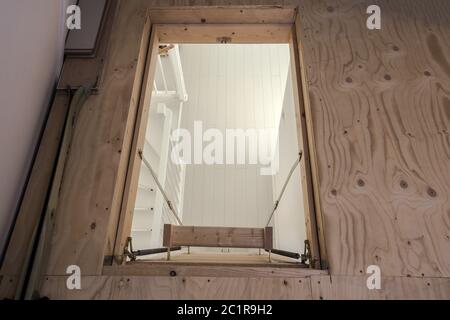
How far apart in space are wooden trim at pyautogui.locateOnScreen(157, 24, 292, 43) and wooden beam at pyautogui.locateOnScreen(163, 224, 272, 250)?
120 centimetres

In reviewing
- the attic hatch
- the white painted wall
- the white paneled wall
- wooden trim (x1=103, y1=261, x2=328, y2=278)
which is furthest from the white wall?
the white paneled wall

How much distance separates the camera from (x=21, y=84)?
1177mm

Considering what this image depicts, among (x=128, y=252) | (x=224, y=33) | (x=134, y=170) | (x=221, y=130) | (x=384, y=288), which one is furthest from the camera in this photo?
(x=221, y=130)

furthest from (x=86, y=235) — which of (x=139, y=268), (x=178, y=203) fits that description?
(x=178, y=203)

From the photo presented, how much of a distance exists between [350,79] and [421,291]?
3.28 ft

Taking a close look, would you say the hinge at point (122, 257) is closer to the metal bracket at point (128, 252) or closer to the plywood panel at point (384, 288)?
the metal bracket at point (128, 252)

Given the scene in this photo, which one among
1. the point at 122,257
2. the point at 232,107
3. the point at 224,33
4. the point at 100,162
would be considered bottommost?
the point at 122,257

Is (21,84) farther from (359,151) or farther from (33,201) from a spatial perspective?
(359,151)

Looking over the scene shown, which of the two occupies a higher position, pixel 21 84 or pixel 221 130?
pixel 221 130

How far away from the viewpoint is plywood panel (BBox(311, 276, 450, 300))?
1018 millimetres

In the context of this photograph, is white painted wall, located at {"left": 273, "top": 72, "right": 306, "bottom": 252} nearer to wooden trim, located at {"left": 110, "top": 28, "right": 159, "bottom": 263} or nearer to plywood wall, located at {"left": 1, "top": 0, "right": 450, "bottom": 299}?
plywood wall, located at {"left": 1, "top": 0, "right": 450, "bottom": 299}

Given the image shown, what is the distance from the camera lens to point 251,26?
5.93ft

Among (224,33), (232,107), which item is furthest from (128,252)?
(232,107)

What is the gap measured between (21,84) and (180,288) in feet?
3.40
